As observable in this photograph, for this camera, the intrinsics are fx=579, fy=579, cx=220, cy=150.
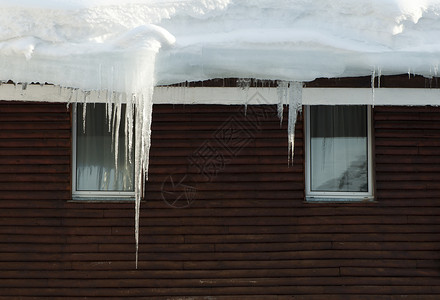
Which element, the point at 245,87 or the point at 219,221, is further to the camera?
the point at 219,221

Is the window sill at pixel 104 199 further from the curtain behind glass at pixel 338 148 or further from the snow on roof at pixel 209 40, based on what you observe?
the curtain behind glass at pixel 338 148

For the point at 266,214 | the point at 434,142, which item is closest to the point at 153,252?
the point at 266,214

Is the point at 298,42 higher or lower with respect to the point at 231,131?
higher

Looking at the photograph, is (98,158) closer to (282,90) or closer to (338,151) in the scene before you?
(282,90)

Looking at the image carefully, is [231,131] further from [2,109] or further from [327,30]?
[2,109]

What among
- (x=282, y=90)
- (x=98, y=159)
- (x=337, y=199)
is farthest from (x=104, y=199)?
(x=337, y=199)

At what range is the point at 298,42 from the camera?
4.33 metres

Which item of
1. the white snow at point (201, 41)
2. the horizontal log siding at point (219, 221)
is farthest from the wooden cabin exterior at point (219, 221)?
the white snow at point (201, 41)

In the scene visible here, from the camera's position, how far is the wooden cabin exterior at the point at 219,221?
5.73 m

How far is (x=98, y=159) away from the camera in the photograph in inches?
233

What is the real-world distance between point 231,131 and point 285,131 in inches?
21.2

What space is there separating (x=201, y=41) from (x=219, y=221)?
2076 mm

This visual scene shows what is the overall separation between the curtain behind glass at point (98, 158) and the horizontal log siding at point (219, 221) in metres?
0.18

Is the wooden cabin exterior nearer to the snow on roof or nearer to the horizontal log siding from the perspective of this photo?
the horizontal log siding
